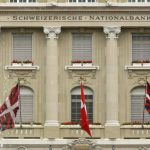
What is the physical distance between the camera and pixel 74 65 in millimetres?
58594

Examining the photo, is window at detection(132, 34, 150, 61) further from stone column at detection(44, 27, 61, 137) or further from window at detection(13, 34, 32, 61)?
window at detection(13, 34, 32, 61)

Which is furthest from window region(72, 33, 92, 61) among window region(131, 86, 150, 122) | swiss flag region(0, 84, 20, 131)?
swiss flag region(0, 84, 20, 131)

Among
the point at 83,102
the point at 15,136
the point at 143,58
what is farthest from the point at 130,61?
the point at 15,136

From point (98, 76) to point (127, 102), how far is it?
2635 millimetres

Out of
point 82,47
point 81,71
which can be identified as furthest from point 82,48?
point 81,71

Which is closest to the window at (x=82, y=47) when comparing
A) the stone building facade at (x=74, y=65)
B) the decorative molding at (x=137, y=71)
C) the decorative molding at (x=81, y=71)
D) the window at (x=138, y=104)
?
the stone building facade at (x=74, y=65)

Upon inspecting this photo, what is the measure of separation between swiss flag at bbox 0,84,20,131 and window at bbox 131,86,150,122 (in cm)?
893

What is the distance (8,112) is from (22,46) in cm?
739

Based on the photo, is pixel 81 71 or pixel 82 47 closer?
pixel 81 71

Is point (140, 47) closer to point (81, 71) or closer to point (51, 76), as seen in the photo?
point (81, 71)

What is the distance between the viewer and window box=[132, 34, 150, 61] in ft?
194

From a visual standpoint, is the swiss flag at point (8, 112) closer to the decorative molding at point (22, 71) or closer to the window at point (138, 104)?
the decorative molding at point (22, 71)

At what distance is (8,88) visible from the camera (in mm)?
58812

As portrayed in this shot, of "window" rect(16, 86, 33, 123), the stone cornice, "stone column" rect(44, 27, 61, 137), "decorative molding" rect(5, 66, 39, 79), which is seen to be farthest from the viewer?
"window" rect(16, 86, 33, 123)
